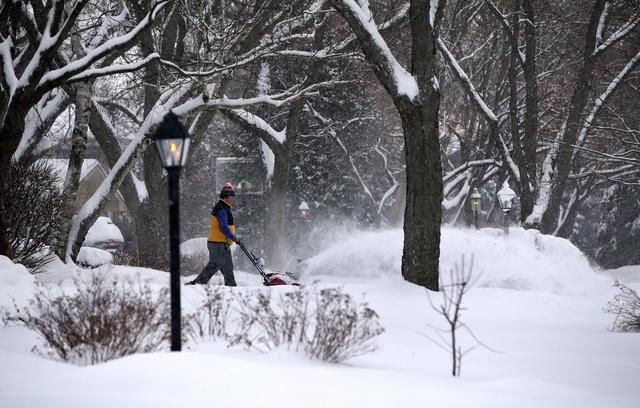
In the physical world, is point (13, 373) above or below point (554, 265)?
below

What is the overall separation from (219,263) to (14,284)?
3.77m

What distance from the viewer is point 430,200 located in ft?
38.7

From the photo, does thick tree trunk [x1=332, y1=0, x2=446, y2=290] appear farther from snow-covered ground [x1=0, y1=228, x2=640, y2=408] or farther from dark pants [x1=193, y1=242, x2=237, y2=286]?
dark pants [x1=193, y1=242, x2=237, y2=286]

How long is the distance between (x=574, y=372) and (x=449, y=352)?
123cm

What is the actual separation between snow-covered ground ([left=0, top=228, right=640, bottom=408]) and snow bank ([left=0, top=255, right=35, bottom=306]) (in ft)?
0.06

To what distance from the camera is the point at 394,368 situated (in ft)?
22.2

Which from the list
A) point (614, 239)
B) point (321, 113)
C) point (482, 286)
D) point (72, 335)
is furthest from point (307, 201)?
point (72, 335)

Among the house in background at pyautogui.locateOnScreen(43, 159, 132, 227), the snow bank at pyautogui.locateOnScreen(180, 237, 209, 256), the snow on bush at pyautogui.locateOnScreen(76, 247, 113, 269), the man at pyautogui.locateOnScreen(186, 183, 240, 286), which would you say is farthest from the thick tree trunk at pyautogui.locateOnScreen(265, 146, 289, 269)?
the house in background at pyautogui.locateOnScreen(43, 159, 132, 227)

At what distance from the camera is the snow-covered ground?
16.8ft

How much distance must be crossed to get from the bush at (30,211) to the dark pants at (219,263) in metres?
2.83

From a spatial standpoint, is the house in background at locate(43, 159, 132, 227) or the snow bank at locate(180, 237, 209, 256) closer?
the snow bank at locate(180, 237, 209, 256)

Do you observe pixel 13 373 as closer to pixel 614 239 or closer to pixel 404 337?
pixel 404 337

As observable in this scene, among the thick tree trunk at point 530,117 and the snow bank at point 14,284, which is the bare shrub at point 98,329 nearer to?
the snow bank at point 14,284

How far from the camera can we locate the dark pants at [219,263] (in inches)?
479
